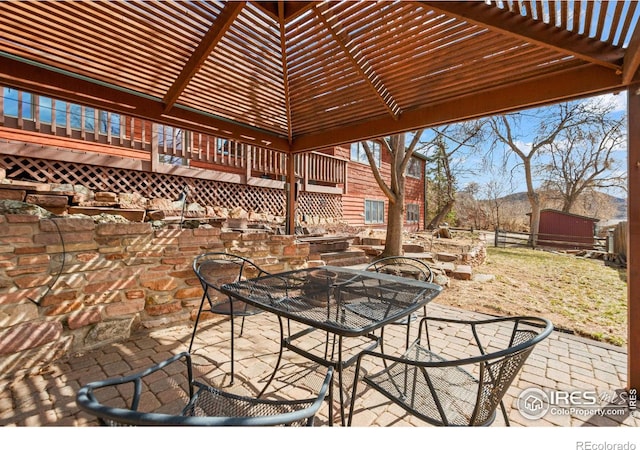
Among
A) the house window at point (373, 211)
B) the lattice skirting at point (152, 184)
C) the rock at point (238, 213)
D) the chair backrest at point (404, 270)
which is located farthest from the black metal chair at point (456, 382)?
the house window at point (373, 211)

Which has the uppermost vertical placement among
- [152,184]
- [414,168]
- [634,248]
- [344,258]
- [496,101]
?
[414,168]

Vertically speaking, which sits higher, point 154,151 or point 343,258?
point 154,151

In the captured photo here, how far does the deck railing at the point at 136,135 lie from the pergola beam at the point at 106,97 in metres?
0.37

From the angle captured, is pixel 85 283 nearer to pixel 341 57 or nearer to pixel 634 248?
pixel 341 57

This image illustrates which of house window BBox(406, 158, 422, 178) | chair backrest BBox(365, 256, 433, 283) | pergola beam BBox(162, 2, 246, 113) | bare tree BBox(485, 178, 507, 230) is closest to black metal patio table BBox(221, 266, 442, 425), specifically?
chair backrest BBox(365, 256, 433, 283)

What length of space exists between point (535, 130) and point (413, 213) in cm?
755

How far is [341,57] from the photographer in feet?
9.84

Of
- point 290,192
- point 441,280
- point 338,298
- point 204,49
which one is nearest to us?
point 338,298

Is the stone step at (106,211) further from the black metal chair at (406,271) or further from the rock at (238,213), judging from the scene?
the black metal chair at (406,271)

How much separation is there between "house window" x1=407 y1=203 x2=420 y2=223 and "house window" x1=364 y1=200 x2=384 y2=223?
2.75 metres

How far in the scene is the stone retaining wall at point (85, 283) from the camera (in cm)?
231

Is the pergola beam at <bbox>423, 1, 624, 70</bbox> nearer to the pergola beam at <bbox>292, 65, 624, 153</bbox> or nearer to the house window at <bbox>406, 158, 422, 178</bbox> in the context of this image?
the pergola beam at <bbox>292, 65, 624, 153</bbox>

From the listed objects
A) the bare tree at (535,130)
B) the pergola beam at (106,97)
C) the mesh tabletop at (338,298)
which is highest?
the bare tree at (535,130)

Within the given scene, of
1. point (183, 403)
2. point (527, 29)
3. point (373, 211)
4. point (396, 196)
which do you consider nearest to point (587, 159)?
point (373, 211)
